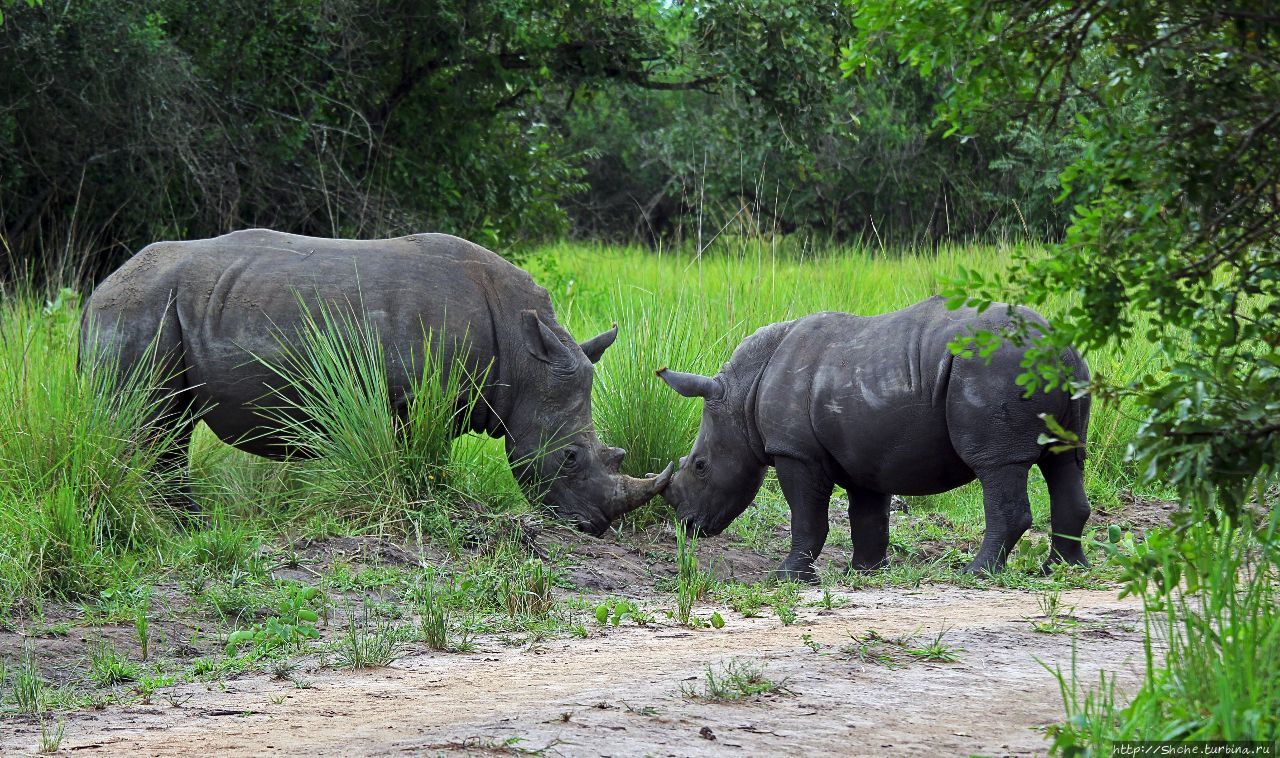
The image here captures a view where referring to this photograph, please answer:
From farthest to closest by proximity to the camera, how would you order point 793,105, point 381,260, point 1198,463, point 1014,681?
point 793,105 → point 381,260 → point 1014,681 → point 1198,463

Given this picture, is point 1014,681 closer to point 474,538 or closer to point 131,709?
point 131,709

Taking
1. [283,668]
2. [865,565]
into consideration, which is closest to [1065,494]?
[865,565]

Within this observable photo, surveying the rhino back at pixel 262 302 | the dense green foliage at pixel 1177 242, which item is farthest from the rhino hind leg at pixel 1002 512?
the dense green foliage at pixel 1177 242

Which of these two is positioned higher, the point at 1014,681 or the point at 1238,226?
the point at 1238,226

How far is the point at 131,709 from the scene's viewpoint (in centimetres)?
426

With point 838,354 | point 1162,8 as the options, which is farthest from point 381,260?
point 1162,8

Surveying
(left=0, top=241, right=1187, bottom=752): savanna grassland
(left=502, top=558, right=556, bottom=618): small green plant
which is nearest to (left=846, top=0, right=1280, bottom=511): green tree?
(left=0, top=241, right=1187, bottom=752): savanna grassland

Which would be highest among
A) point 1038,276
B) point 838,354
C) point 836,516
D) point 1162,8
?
point 1162,8

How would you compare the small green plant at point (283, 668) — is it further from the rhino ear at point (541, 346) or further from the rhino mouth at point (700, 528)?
the rhino ear at point (541, 346)

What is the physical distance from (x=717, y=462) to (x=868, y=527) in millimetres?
768

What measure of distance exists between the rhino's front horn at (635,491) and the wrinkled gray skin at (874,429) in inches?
5.5

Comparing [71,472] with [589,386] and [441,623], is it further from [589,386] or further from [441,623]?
[589,386]

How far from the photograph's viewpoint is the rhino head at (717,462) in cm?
706

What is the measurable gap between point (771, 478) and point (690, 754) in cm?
560
